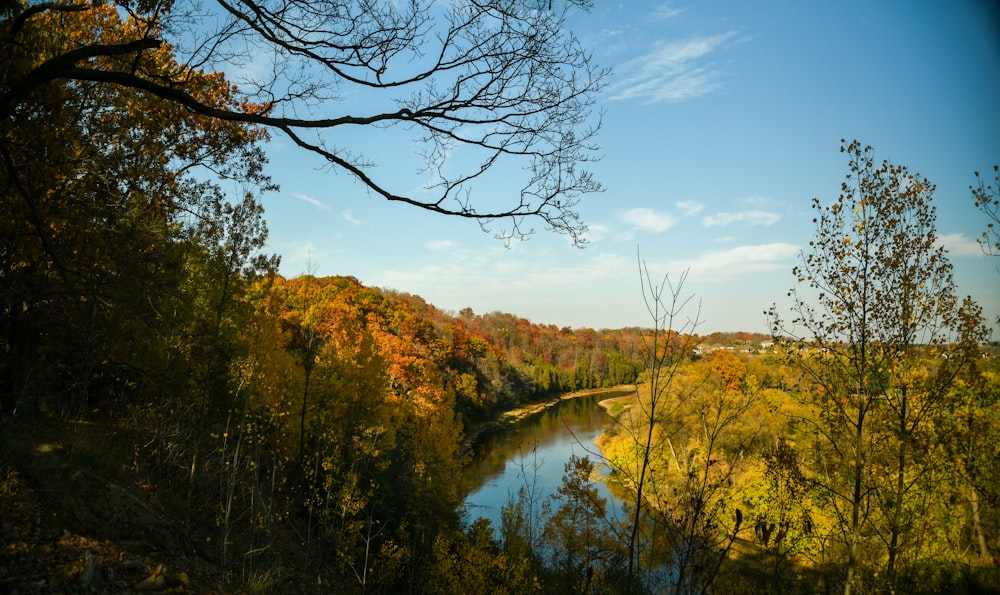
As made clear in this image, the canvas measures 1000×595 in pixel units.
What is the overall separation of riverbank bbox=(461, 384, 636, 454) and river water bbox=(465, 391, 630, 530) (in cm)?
79

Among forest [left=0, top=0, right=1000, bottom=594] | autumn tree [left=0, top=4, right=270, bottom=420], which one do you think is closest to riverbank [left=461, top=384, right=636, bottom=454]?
forest [left=0, top=0, right=1000, bottom=594]

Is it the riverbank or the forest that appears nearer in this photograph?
the forest

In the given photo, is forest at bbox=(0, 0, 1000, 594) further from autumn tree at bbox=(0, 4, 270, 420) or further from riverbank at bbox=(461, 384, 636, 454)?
riverbank at bbox=(461, 384, 636, 454)

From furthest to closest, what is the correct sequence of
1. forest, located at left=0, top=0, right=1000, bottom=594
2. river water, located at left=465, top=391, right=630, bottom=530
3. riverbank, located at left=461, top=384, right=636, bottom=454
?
1. riverbank, located at left=461, top=384, right=636, bottom=454
2. river water, located at left=465, top=391, right=630, bottom=530
3. forest, located at left=0, top=0, right=1000, bottom=594

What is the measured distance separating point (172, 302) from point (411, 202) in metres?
10.2

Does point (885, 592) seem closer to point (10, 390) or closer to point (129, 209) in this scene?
point (129, 209)

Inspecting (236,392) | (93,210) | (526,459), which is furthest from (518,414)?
(93,210)

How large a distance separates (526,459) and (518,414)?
63.3ft

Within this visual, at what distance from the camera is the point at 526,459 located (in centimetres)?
3531

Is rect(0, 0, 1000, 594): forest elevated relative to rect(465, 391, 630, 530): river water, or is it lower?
elevated

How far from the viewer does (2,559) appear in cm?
388

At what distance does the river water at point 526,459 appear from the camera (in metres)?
24.2

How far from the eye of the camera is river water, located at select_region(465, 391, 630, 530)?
79.5 feet

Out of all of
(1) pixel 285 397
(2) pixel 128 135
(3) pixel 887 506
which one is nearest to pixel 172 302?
(2) pixel 128 135
